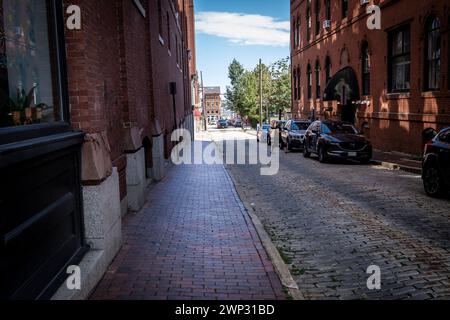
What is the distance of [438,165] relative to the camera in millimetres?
9109

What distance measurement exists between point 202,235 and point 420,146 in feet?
41.2

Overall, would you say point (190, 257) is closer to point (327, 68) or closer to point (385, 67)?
point (385, 67)

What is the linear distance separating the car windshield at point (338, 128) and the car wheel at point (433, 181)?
27.0 ft

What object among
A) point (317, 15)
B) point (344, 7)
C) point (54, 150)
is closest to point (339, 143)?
point (344, 7)

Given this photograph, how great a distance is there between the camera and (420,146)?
656 inches

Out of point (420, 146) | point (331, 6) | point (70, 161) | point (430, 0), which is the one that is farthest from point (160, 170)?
point (331, 6)

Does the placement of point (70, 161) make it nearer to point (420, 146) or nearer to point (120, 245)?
point (120, 245)

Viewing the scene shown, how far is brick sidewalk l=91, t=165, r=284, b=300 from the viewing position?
4613 millimetres

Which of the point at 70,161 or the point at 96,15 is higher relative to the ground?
the point at 96,15

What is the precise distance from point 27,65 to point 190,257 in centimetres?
308

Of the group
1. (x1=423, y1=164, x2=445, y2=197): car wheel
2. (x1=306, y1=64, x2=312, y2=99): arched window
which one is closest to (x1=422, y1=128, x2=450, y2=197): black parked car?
(x1=423, y1=164, x2=445, y2=197): car wheel

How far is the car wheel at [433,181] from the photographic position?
920cm

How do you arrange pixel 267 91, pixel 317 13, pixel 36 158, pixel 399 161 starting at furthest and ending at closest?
pixel 267 91
pixel 317 13
pixel 399 161
pixel 36 158

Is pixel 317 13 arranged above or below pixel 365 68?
above
